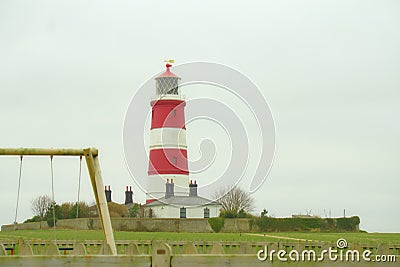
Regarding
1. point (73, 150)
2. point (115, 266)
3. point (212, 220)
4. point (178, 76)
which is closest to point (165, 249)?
point (115, 266)

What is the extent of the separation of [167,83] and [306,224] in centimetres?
1658

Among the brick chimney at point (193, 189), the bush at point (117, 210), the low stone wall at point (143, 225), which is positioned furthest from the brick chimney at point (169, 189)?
the low stone wall at point (143, 225)

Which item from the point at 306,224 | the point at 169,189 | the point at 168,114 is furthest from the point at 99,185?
the point at 168,114

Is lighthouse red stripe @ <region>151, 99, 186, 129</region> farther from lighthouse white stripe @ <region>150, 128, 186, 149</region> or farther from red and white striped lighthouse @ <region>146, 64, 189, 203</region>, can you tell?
lighthouse white stripe @ <region>150, 128, 186, 149</region>

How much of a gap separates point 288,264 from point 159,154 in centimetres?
5688

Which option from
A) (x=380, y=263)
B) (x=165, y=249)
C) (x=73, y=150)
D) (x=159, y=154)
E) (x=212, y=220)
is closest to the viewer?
(x=165, y=249)

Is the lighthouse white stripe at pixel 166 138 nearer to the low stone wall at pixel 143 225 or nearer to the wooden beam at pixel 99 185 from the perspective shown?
the low stone wall at pixel 143 225

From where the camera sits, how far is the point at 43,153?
13664 mm

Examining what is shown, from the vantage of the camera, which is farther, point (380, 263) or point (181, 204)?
point (181, 204)

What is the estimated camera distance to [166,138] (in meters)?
63.4

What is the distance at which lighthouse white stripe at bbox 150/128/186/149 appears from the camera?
63250 mm

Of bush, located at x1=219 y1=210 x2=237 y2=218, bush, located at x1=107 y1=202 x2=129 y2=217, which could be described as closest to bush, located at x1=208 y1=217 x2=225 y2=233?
bush, located at x1=219 y1=210 x2=237 y2=218

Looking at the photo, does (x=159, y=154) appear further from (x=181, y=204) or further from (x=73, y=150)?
(x=73, y=150)

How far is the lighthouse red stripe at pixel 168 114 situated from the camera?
209 feet
